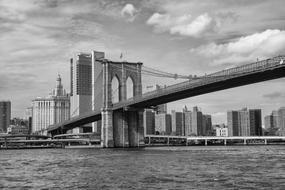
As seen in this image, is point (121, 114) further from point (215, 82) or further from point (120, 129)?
point (215, 82)

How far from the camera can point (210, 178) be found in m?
31.2

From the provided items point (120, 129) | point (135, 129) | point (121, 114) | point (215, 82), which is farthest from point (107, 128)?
point (215, 82)

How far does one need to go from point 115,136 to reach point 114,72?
13.1 metres

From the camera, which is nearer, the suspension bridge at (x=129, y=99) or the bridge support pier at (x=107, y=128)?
the suspension bridge at (x=129, y=99)

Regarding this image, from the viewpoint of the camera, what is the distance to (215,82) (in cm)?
7056

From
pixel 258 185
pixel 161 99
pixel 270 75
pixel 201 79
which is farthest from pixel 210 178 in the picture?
pixel 161 99

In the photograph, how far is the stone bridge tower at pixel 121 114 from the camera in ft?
320

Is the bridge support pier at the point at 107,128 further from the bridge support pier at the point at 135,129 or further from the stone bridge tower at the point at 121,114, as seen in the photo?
the bridge support pier at the point at 135,129

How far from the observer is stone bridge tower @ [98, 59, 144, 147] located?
97.4 meters

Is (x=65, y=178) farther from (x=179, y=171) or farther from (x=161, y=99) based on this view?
(x=161, y=99)

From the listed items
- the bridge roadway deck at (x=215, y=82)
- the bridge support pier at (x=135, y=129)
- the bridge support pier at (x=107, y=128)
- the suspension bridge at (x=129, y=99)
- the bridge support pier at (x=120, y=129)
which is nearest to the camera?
the bridge roadway deck at (x=215, y=82)

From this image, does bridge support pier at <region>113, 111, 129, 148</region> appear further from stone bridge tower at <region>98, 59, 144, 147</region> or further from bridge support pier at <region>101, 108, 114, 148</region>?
bridge support pier at <region>101, 108, 114, 148</region>

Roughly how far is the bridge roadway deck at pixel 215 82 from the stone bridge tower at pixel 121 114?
235 cm

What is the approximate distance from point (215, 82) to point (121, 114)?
32159 mm
